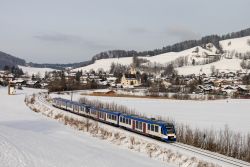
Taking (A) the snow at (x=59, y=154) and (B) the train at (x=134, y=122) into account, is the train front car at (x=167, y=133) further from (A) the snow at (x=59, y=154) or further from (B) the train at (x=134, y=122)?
(A) the snow at (x=59, y=154)

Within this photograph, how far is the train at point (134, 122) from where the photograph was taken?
132ft

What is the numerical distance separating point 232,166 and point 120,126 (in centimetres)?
2533

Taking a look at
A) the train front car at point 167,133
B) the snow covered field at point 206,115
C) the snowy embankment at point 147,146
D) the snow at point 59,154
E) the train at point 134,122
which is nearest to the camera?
the snow at point 59,154

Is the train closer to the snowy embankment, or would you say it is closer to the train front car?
the train front car

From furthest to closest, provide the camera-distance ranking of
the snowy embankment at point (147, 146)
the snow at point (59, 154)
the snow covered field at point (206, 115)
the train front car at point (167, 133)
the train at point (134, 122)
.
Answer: the snow covered field at point (206, 115), the train at point (134, 122), the train front car at point (167, 133), the snowy embankment at point (147, 146), the snow at point (59, 154)

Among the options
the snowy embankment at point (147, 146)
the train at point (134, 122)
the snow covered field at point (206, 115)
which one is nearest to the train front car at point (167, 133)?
the train at point (134, 122)

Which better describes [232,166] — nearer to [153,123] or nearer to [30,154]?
[153,123]

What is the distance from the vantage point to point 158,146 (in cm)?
3728

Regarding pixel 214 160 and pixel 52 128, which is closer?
pixel 214 160

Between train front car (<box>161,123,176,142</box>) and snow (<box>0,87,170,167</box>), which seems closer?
snow (<box>0,87,170,167</box>)

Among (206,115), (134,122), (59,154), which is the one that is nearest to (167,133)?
(134,122)

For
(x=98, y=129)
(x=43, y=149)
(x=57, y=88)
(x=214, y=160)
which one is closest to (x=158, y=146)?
(x=214, y=160)

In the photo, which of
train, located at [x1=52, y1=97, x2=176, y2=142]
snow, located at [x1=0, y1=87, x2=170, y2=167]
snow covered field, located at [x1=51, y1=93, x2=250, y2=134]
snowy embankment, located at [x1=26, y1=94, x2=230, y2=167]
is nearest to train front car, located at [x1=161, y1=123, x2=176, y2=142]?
train, located at [x1=52, y1=97, x2=176, y2=142]

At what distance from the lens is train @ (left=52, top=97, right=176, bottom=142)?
40281mm
